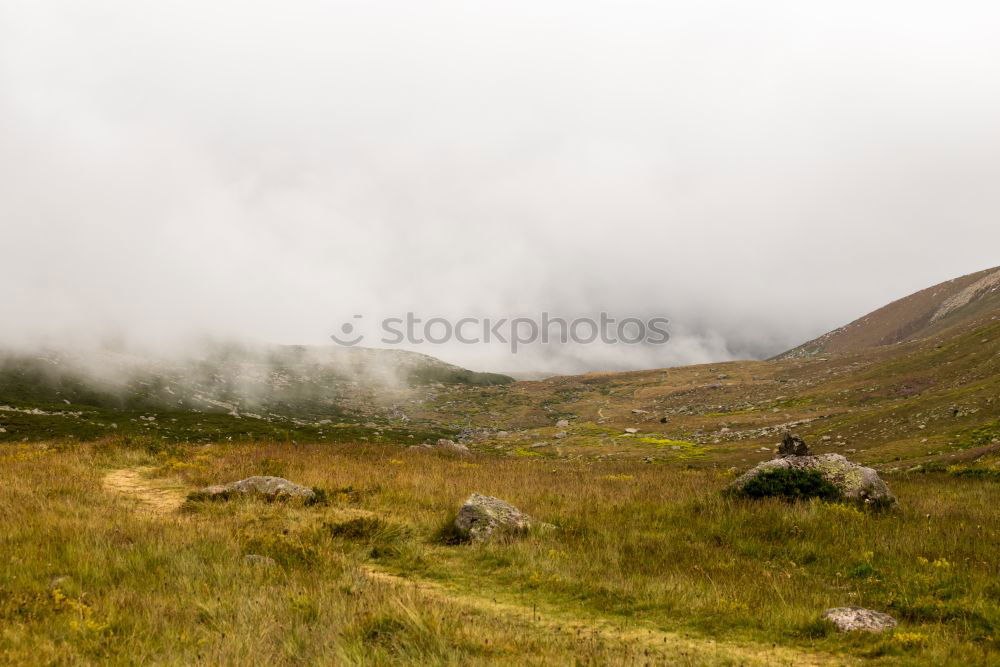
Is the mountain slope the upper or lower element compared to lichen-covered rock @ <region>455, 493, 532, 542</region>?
upper

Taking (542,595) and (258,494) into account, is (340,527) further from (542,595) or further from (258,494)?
(542,595)

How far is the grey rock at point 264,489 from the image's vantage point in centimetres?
1516

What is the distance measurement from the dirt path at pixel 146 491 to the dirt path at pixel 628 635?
7.63 meters

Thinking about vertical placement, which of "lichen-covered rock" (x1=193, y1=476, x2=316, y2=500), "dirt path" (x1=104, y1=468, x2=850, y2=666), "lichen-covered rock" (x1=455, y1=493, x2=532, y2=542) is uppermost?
"lichen-covered rock" (x1=193, y1=476, x2=316, y2=500)

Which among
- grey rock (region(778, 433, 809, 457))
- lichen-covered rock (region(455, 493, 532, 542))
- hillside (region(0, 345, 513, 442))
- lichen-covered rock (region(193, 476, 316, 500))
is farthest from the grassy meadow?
hillside (region(0, 345, 513, 442))

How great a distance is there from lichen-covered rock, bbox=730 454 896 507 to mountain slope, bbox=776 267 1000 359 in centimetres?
11045

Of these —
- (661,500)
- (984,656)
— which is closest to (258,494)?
(661,500)

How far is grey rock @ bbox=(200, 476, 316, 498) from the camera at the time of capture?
15164mm

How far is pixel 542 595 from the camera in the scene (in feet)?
30.1

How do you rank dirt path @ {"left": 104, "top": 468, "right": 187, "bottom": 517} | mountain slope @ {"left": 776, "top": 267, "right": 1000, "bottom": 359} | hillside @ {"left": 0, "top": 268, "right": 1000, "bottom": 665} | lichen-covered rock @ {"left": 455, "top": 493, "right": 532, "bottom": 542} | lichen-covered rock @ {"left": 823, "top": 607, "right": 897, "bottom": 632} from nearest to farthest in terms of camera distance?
1. hillside @ {"left": 0, "top": 268, "right": 1000, "bottom": 665}
2. lichen-covered rock @ {"left": 823, "top": 607, "right": 897, "bottom": 632}
3. lichen-covered rock @ {"left": 455, "top": 493, "right": 532, "bottom": 542}
4. dirt path @ {"left": 104, "top": 468, "right": 187, "bottom": 517}
5. mountain slope @ {"left": 776, "top": 267, "right": 1000, "bottom": 359}

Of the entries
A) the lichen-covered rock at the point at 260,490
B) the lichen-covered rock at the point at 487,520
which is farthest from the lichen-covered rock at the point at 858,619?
the lichen-covered rock at the point at 260,490

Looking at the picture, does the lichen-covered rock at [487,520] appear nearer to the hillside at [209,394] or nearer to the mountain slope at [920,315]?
the hillside at [209,394]

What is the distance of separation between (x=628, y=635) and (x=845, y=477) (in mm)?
10973

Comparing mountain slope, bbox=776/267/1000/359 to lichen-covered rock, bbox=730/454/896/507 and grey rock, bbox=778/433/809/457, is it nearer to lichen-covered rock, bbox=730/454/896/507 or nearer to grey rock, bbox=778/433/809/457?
grey rock, bbox=778/433/809/457
